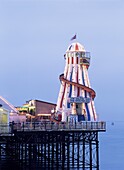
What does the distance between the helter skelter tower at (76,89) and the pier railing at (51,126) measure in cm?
399

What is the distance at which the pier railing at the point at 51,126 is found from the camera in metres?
47.1

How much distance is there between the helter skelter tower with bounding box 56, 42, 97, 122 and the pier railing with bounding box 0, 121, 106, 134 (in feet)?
13.1

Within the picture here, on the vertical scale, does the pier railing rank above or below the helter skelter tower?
below

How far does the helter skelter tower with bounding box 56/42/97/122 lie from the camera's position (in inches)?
2203

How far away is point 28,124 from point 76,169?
1244 centimetres

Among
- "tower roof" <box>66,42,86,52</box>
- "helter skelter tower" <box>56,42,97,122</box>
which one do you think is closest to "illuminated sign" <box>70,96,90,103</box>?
"helter skelter tower" <box>56,42,97,122</box>

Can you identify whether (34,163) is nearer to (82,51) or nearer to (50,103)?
(50,103)

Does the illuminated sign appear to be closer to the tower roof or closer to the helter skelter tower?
the helter skelter tower

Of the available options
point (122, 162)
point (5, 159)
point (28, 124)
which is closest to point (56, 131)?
point (28, 124)

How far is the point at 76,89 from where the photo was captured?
56.6 m

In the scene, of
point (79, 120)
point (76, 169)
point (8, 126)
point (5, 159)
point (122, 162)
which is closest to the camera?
point (8, 126)

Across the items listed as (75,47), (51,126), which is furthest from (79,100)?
(51,126)

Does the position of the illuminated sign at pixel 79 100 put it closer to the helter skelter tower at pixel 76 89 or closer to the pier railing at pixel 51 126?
the helter skelter tower at pixel 76 89

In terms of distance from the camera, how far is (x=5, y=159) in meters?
67.1
